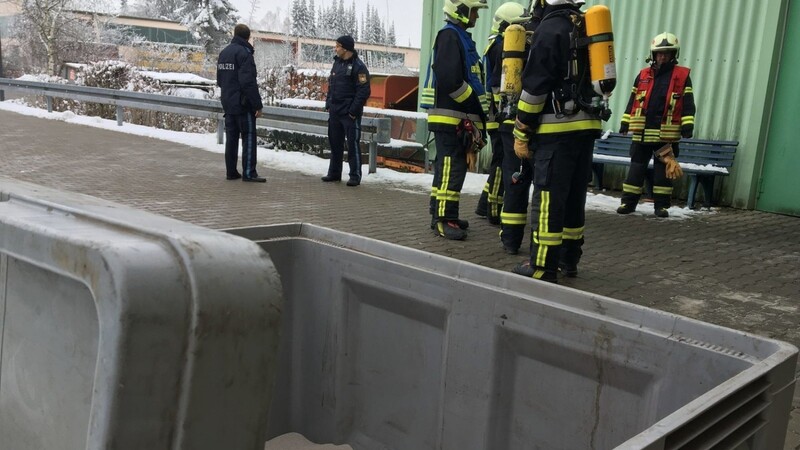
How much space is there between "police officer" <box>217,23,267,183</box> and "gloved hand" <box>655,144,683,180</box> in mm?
5349

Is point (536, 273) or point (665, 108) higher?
point (665, 108)

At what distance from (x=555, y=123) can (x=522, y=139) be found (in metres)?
0.28

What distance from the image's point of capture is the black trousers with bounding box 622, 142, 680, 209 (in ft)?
28.3

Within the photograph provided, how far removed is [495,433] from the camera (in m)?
2.48

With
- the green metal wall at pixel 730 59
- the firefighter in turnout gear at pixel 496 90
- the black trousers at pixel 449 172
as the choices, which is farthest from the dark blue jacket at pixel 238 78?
the green metal wall at pixel 730 59

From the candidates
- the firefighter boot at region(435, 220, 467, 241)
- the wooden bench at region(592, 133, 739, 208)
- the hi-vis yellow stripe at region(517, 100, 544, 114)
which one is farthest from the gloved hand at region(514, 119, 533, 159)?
the wooden bench at region(592, 133, 739, 208)

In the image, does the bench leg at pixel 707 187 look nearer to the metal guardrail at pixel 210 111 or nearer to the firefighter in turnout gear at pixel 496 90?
the firefighter in turnout gear at pixel 496 90

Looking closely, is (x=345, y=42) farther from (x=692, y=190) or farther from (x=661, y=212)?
(x=692, y=190)

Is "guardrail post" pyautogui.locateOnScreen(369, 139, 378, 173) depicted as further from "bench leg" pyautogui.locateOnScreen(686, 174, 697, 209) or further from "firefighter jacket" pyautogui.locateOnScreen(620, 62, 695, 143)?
"bench leg" pyautogui.locateOnScreen(686, 174, 697, 209)

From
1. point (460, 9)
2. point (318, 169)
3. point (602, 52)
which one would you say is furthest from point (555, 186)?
point (318, 169)

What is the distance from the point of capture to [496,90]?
722 centimetres

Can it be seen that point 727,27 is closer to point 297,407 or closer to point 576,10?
point 576,10

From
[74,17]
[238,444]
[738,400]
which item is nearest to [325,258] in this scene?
[238,444]

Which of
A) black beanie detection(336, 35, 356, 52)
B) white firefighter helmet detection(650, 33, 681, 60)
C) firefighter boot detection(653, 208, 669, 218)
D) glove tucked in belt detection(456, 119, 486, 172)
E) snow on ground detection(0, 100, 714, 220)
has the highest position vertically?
white firefighter helmet detection(650, 33, 681, 60)
